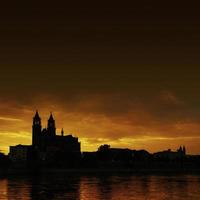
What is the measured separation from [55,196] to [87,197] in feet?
15.9

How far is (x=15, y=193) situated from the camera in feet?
267

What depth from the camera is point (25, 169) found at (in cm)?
18712

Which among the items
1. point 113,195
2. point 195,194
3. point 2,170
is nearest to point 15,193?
point 113,195

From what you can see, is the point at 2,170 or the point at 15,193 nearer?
the point at 15,193

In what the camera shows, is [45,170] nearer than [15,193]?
No

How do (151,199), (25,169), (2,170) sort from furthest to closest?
1. (25,169)
2. (2,170)
3. (151,199)

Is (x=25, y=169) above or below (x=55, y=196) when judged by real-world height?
above

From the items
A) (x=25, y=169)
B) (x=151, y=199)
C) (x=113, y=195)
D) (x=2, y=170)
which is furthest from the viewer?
(x=25, y=169)

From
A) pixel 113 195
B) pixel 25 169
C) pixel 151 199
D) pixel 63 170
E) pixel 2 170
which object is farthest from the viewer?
pixel 63 170

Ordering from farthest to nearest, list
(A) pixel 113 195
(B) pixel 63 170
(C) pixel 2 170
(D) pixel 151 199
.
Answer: (B) pixel 63 170, (C) pixel 2 170, (A) pixel 113 195, (D) pixel 151 199

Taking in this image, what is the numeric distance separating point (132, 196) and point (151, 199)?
4935 millimetres

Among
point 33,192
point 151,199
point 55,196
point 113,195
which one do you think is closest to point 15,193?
point 33,192

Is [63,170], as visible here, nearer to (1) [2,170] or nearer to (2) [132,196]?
(1) [2,170]

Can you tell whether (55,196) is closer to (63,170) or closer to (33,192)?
(33,192)
